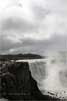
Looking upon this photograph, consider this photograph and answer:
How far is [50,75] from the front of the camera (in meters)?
4.25

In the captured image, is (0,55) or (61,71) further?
(0,55)

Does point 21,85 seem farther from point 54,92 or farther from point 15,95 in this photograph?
point 54,92

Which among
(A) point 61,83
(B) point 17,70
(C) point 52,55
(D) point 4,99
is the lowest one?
(D) point 4,99

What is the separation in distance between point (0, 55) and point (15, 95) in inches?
70.2

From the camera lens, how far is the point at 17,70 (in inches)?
166

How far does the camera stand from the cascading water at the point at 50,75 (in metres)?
4.15

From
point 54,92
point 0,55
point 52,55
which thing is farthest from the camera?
point 0,55

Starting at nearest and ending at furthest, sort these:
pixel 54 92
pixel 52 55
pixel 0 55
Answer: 1. pixel 54 92
2. pixel 52 55
3. pixel 0 55

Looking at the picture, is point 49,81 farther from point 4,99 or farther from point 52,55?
point 4,99

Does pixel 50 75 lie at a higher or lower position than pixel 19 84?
higher

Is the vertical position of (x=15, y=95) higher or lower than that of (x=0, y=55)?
lower

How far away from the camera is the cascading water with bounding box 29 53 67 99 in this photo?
4.15 metres

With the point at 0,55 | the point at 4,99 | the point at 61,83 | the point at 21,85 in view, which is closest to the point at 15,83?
the point at 21,85

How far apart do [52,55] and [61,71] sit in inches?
19.5
